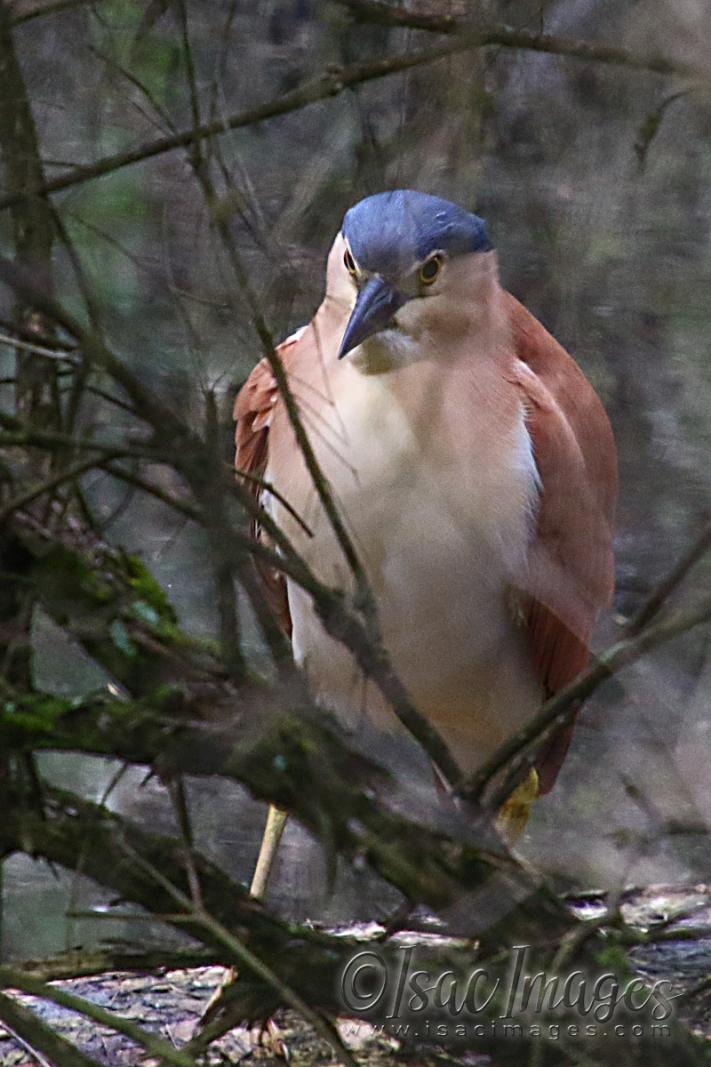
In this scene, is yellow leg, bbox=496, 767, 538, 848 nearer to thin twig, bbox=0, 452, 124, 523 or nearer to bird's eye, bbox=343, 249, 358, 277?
bird's eye, bbox=343, 249, 358, 277

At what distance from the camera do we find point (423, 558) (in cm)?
230

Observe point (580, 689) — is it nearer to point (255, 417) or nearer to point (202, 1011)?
point (202, 1011)

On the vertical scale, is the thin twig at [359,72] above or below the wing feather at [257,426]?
above

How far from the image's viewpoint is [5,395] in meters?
2.78

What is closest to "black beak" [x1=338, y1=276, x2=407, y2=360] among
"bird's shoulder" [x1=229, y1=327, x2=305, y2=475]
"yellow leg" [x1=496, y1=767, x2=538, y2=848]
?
"bird's shoulder" [x1=229, y1=327, x2=305, y2=475]

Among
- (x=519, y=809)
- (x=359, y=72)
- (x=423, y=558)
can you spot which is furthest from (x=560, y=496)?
(x=359, y=72)

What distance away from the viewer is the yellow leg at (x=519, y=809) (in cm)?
285

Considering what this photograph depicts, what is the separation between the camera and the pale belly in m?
2.21

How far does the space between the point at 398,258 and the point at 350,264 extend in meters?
0.07

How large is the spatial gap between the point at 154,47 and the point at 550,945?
107 cm

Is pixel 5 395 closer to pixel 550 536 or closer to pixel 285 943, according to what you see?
pixel 550 536

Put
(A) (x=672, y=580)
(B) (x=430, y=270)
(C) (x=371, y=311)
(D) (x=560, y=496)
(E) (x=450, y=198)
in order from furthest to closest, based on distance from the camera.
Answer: (D) (x=560, y=496) → (B) (x=430, y=270) → (C) (x=371, y=311) → (E) (x=450, y=198) → (A) (x=672, y=580)

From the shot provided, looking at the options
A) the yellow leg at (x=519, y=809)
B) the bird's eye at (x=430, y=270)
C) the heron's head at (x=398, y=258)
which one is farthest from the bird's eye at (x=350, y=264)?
the yellow leg at (x=519, y=809)

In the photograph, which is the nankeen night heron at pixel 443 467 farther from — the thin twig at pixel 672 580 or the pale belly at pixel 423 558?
the thin twig at pixel 672 580
